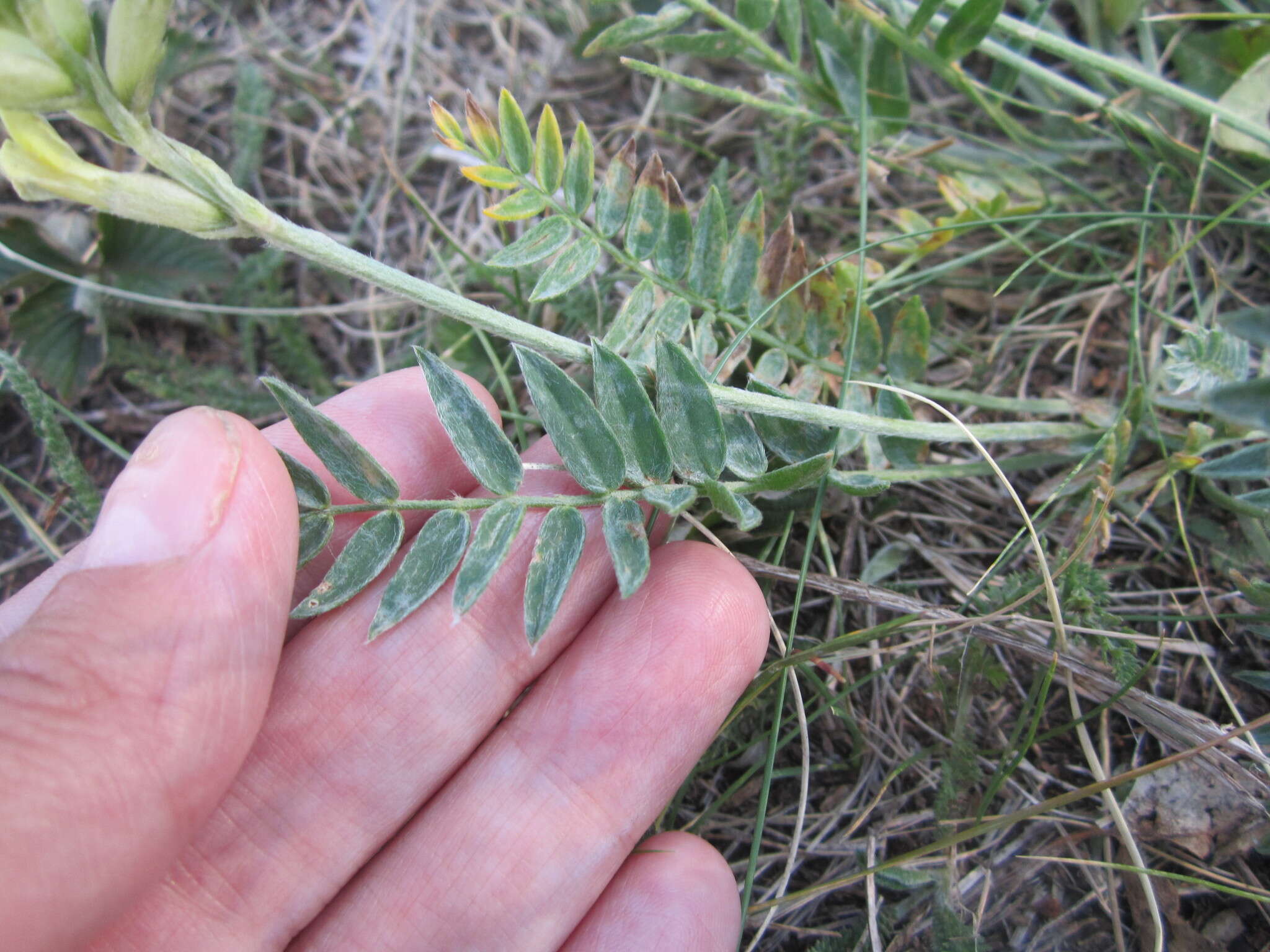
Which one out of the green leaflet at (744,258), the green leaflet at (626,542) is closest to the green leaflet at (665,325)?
the green leaflet at (744,258)

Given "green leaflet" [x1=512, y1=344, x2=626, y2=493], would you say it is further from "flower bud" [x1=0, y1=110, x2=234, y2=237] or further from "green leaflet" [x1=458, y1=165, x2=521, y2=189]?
"flower bud" [x1=0, y1=110, x2=234, y2=237]

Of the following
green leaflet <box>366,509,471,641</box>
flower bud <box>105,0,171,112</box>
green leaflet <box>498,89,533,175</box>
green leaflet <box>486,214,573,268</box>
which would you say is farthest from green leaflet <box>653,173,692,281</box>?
flower bud <box>105,0,171,112</box>

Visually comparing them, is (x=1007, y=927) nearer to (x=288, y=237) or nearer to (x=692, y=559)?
(x=692, y=559)

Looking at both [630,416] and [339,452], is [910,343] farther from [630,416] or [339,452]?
[339,452]

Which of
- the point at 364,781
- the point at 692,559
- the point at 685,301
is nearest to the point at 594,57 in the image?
the point at 685,301

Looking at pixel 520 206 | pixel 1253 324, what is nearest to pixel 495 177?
pixel 520 206
